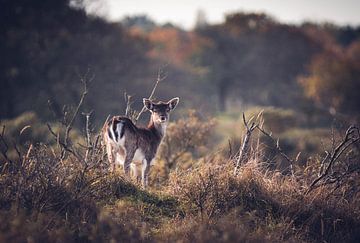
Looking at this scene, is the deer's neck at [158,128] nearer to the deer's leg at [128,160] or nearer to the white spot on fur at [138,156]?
the white spot on fur at [138,156]

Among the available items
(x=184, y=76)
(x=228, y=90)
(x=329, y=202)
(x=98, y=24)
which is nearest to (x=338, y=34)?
(x=228, y=90)

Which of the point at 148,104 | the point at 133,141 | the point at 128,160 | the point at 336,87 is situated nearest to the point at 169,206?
the point at 128,160

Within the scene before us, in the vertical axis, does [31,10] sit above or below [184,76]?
above

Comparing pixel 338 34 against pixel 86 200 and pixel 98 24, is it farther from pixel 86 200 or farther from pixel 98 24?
pixel 86 200

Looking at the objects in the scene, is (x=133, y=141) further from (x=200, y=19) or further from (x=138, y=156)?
(x=200, y=19)

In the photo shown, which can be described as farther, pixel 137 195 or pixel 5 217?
pixel 137 195

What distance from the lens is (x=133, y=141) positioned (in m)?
10.8

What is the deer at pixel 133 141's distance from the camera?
10.4 metres

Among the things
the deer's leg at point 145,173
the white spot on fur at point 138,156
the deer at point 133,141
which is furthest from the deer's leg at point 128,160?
the deer's leg at point 145,173

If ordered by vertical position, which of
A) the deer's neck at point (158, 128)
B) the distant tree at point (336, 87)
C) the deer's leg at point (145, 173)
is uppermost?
the deer's neck at point (158, 128)

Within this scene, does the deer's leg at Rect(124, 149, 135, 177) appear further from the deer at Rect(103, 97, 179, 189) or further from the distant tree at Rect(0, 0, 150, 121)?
the distant tree at Rect(0, 0, 150, 121)

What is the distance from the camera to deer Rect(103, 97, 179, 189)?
10.4 metres

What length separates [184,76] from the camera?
45844 mm

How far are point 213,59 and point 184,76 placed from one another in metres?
10.3
